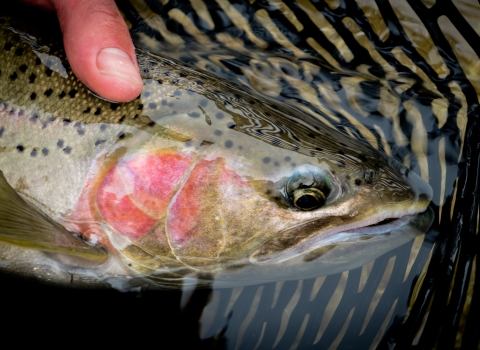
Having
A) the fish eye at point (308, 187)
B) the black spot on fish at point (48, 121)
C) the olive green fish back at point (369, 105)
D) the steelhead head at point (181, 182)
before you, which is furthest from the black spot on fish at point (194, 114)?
the olive green fish back at point (369, 105)

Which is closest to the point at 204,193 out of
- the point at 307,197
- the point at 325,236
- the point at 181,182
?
the point at 181,182

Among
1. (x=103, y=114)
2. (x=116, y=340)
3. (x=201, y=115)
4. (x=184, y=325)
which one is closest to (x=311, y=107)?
(x=201, y=115)

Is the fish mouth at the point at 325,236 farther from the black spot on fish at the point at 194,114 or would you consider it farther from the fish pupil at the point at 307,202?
the black spot on fish at the point at 194,114

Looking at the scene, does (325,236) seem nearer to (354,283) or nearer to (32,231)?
(354,283)

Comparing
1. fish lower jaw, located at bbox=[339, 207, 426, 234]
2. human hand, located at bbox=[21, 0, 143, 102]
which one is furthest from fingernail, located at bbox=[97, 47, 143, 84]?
fish lower jaw, located at bbox=[339, 207, 426, 234]

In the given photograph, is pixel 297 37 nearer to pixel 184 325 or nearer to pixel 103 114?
pixel 103 114

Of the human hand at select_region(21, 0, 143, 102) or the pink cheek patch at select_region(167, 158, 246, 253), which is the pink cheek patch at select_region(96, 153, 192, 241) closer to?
the pink cheek patch at select_region(167, 158, 246, 253)
